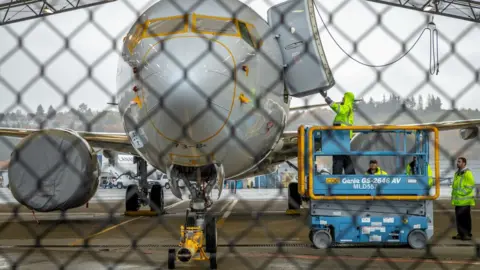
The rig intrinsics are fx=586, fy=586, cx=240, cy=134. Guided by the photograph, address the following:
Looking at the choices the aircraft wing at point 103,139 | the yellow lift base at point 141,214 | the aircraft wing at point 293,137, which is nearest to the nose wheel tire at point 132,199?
the yellow lift base at point 141,214

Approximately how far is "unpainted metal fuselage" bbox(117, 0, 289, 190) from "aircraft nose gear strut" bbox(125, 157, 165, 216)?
6.78 m

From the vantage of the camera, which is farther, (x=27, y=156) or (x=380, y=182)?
(x=27, y=156)

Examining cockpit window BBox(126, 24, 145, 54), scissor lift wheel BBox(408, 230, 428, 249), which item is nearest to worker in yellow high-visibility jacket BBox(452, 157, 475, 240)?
scissor lift wheel BBox(408, 230, 428, 249)

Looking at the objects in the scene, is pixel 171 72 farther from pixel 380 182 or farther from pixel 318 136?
pixel 380 182

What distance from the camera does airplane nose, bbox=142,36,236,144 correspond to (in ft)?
19.4

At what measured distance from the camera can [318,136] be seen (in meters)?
6.99

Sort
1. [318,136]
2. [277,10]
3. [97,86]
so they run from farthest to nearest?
1. [277,10]
2. [318,136]
3. [97,86]

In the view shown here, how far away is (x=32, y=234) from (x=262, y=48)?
556 centimetres

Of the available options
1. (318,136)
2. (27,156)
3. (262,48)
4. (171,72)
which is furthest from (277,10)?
(27,156)

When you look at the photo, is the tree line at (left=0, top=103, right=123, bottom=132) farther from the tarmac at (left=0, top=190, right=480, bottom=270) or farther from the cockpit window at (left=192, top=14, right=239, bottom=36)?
the cockpit window at (left=192, top=14, right=239, bottom=36)

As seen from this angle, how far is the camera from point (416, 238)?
269 inches

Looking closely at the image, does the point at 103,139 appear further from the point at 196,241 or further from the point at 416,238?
the point at 416,238

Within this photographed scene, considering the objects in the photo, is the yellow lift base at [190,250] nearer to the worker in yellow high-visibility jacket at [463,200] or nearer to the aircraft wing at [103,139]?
the worker in yellow high-visibility jacket at [463,200]

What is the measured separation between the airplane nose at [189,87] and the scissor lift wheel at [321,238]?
1723 millimetres
